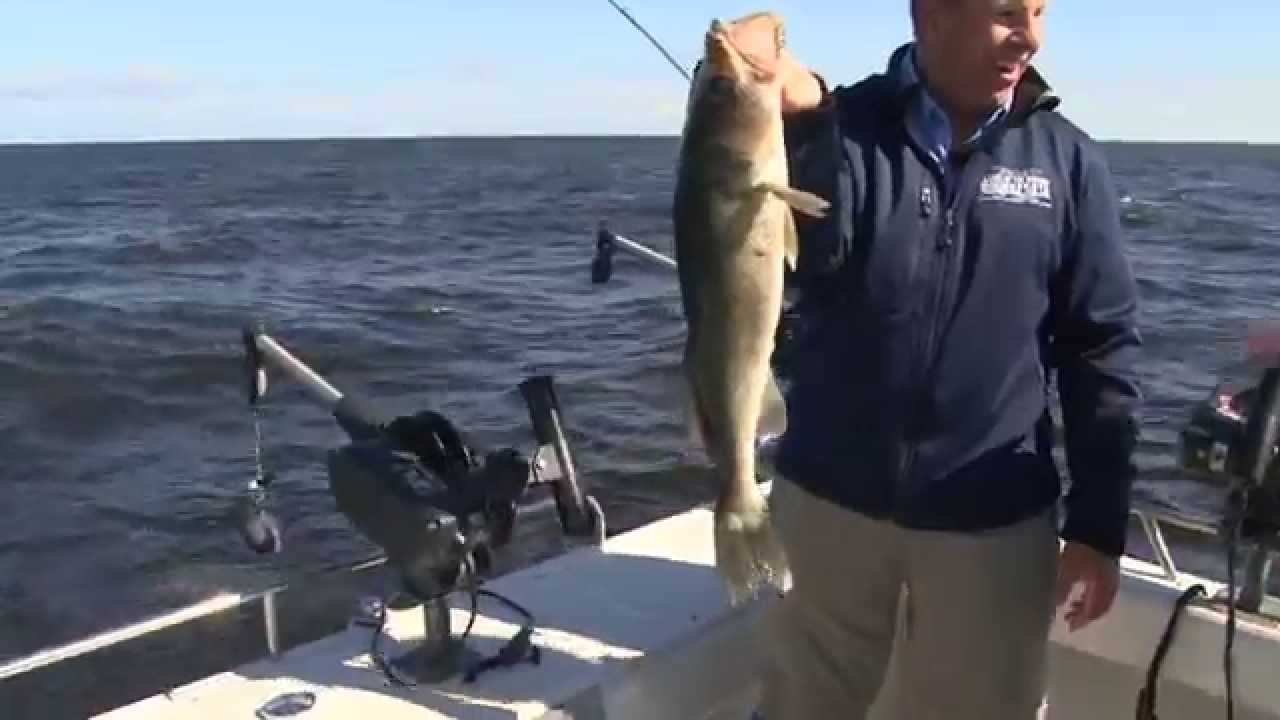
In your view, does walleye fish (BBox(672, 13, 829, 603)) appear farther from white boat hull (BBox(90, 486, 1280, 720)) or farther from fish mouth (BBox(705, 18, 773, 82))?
white boat hull (BBox(90, 486, 1280, 720))

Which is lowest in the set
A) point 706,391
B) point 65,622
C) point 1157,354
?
point 65,622

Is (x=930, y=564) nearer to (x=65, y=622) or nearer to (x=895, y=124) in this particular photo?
(x=895, y=124)

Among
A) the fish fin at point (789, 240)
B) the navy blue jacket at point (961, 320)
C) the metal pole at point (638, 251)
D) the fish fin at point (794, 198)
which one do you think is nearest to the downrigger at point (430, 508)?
the navy blue jacket at point (961, 320)

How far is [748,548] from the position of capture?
289 centimetres

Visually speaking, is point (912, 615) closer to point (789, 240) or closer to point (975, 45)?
point (789, 240)

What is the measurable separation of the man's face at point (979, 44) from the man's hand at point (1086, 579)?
1.04 m

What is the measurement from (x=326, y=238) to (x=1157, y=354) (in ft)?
71.6

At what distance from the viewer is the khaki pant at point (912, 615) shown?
3113 mm

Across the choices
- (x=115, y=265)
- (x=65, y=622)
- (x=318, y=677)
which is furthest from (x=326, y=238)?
(x=318, y=677)

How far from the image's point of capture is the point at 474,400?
50.4 ft

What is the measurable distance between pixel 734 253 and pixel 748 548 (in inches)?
27.6

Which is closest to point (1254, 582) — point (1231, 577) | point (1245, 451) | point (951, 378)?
point (1231, 577)

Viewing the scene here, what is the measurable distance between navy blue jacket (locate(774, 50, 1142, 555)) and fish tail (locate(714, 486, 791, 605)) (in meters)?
0.30

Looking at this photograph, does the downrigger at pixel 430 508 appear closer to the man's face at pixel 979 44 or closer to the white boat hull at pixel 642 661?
the white boat hull at pixel 642 661
